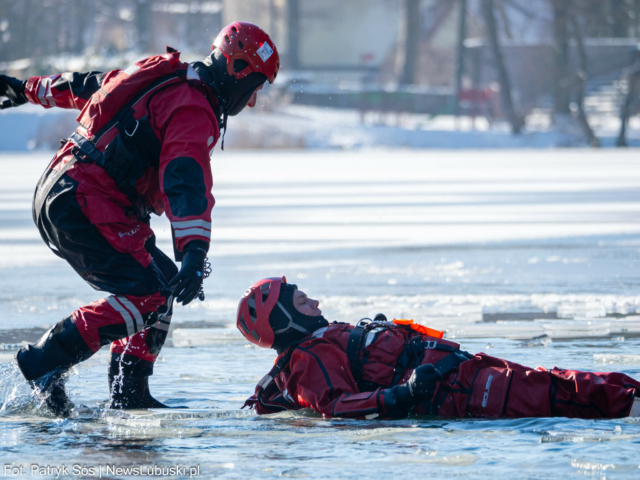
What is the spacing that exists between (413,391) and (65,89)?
2.17 meters

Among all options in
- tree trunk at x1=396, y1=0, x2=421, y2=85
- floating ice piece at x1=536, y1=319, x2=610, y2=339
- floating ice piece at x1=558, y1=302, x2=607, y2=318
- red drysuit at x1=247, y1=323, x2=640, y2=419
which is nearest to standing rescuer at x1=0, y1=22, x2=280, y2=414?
red drysuit at x1=247, y1=323, x2=640, y2=419

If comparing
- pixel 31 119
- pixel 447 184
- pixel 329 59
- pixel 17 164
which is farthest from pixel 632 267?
pixel 329 59

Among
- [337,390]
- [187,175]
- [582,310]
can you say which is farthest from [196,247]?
[582,310]

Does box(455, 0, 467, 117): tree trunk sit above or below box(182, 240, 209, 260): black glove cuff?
above

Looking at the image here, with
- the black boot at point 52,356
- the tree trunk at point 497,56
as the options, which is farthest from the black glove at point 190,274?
the tree trunk at point 497,56

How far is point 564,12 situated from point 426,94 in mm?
6781

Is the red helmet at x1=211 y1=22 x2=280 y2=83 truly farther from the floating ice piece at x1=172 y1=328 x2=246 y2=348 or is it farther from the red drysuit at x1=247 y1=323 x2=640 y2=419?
the floating ice piece at x1=172 y1=328 x2=246 y2=348

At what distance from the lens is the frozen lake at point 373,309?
131 inches

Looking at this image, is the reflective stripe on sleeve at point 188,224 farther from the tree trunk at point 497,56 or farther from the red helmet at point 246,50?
the tree trunk at point 497,56

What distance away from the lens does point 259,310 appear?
409cm

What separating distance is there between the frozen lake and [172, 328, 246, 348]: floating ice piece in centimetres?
2

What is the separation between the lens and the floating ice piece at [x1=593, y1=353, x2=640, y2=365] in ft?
16.0

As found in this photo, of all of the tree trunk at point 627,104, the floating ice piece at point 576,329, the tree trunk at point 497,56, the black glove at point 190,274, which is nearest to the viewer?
the black glove at point 190,274

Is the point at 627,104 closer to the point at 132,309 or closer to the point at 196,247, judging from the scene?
the point at 132,309
